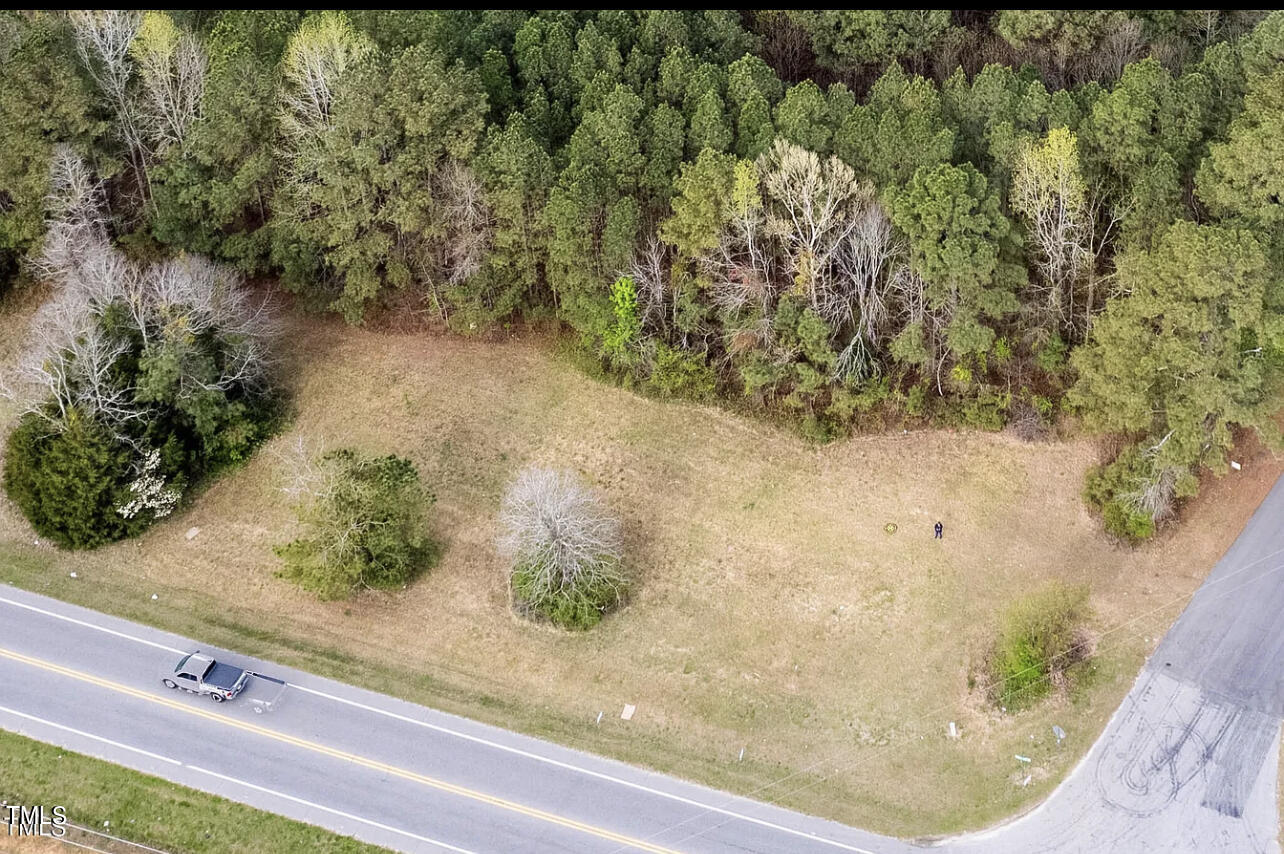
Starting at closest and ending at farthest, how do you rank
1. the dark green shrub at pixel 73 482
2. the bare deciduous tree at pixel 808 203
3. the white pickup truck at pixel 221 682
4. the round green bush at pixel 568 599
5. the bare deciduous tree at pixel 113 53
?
the white pickup truck at pixel 221 682 → the round green bush at pixel 568 599 → the dark green shrub at pixel 73 482 → the bare deciduous tree at pixel 808 203 → the bare deciduous tree at pixel 113 53

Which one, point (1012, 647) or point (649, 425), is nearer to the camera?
point (1012, 647)

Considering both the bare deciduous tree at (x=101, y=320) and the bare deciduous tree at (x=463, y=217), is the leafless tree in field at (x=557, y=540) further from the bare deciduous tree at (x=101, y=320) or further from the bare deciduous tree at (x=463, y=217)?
the bare deciduous tree at (x=101, y=320)

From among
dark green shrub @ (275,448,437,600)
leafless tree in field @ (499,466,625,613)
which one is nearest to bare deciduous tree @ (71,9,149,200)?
dark green shrub @ (275,448,437,600)

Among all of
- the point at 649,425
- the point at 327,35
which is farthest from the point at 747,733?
the point at 327,35

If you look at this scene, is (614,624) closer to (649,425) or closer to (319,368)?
(649,425)

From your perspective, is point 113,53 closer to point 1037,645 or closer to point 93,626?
point 93,626

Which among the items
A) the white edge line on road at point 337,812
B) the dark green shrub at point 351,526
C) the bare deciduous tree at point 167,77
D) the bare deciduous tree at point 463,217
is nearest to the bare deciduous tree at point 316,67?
the bare deciduous tree at point 167,77
